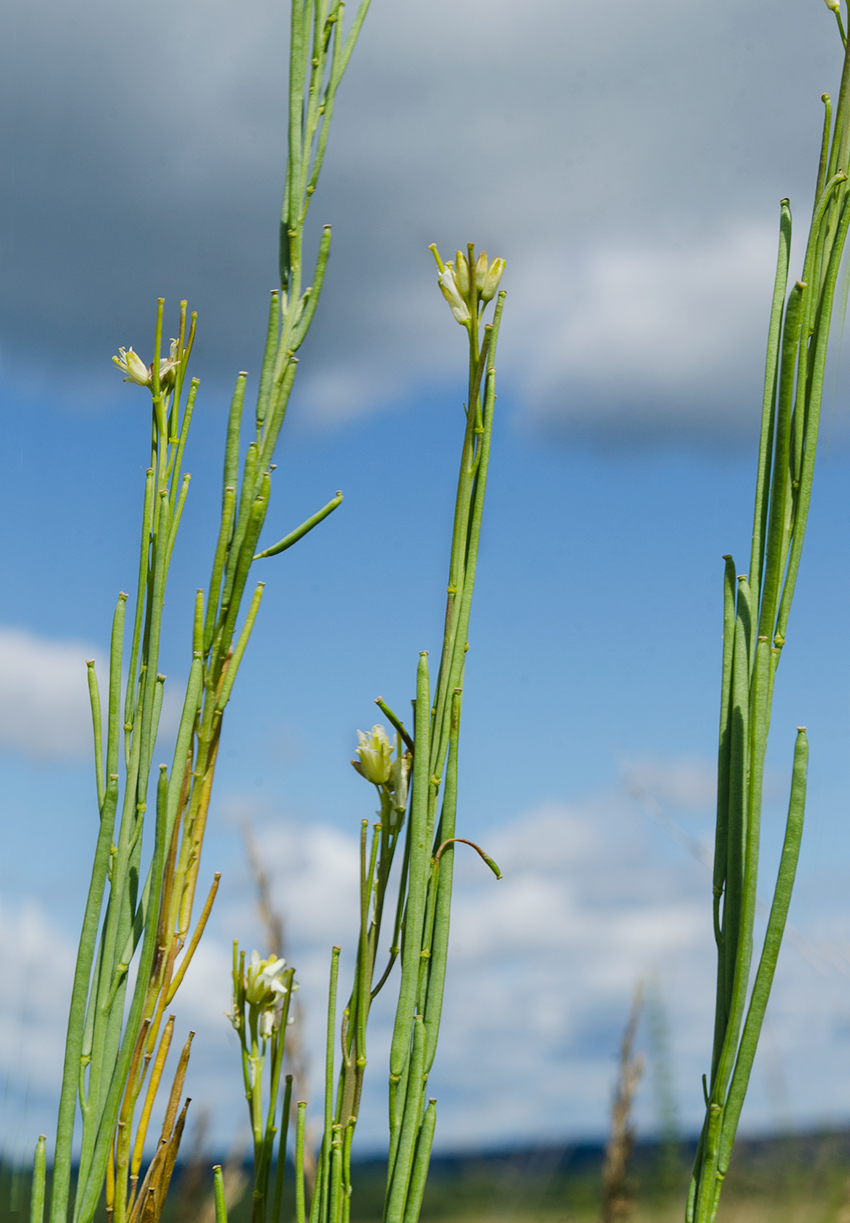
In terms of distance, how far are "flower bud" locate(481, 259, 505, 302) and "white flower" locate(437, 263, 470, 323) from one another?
2 cm

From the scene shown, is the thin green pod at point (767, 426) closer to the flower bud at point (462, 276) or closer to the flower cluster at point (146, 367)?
the flower bud at point (462, 276)

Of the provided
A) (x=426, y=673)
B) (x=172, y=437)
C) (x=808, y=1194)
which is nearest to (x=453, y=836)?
(x=426, y=673)

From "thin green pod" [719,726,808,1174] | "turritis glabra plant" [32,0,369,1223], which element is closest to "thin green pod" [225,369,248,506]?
"turritis glabra plant" [32,0,369,1223]

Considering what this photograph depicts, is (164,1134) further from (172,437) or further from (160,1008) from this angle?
(172,437)

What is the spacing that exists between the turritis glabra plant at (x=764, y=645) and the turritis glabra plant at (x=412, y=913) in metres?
0.22

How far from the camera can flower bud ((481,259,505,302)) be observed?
1.00 meters

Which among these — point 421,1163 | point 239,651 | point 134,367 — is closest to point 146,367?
point 134,367

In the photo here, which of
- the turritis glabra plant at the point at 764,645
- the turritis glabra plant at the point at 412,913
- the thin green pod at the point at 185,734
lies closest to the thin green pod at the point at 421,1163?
the turritis glabra plant at the point at 412,913

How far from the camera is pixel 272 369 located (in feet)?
3.34

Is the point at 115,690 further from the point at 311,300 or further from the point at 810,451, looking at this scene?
the point at 810,451

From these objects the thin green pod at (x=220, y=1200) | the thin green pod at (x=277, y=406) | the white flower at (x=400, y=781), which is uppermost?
the thin green pod at (x=277, y=406)

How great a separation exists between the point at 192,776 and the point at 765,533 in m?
0.58

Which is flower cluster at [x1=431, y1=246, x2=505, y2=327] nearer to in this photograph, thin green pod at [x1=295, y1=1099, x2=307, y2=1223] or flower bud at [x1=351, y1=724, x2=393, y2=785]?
flower bud at [x1=351, y1=724, x2=393, y2=785]

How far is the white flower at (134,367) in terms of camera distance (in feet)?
3.51
